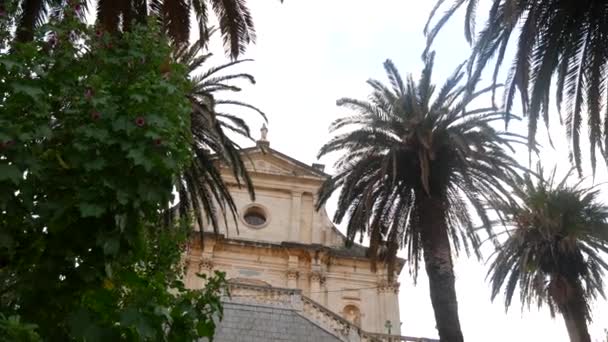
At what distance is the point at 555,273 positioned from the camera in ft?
71.6

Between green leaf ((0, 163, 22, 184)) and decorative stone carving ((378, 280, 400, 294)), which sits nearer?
green leaf ((0, 163, 22, 184))

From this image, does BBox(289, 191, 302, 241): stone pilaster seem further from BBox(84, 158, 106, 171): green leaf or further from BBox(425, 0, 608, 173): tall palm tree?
BBox(84, 158, 106, 171): green leaf

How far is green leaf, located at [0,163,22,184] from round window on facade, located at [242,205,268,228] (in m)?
27.1

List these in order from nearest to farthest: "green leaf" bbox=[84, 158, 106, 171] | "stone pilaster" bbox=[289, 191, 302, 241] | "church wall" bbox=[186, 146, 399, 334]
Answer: "green leaf" bbox=[84, 158, 106, 171], "church wall" bbox=[186, 146, 399, 334], "stone pilaster" bbox=[289, 191, 302, 241]

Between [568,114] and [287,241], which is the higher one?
[287,241]

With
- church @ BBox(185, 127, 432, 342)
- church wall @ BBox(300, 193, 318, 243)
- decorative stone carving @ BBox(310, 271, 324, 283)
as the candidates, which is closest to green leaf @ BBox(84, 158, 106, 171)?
church @ BBox(185, 127, 432, 342)

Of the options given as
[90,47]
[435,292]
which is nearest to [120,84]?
[90,47]

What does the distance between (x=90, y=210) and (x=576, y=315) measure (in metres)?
18.2

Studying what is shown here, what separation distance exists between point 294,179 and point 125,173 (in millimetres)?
28034

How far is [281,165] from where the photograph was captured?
34531mm

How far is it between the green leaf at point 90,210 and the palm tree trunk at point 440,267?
11.1 m

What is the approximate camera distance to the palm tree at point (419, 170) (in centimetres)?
1720

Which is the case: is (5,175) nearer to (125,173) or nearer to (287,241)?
(125,173)

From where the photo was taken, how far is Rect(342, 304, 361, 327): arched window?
1198 inches
